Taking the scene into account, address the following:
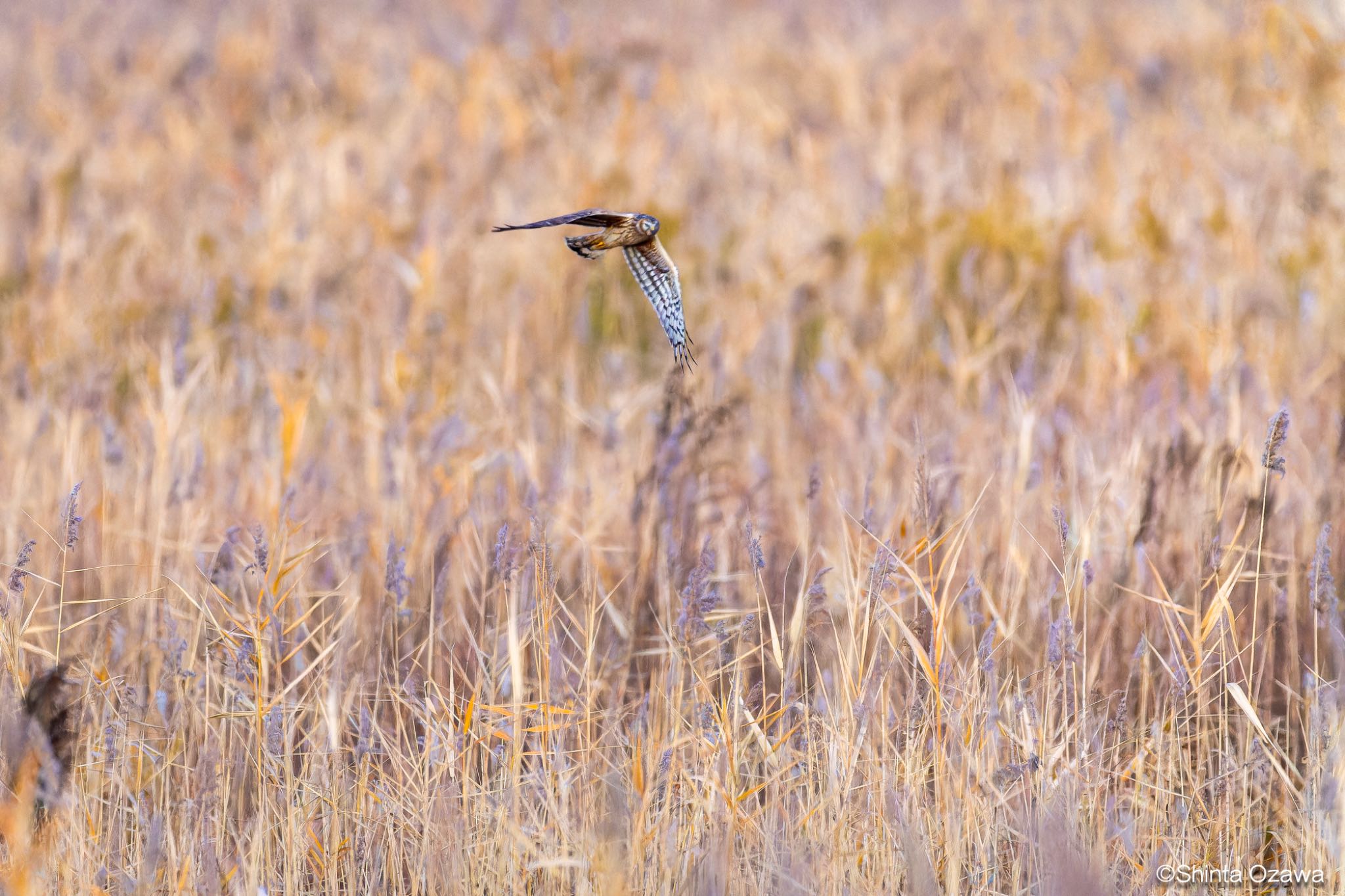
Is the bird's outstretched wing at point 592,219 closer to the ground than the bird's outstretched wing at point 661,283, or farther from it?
farther from it

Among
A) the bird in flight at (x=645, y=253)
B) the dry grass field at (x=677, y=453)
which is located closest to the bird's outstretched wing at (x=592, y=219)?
the bird in flight at (x=645, y=253)

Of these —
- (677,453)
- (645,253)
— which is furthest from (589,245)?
(677,453)

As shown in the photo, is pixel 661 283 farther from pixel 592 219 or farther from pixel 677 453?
pixel 677 453

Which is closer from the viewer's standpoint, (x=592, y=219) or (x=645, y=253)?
(x=592, y=219)

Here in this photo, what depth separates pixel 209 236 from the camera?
5719 millimetres

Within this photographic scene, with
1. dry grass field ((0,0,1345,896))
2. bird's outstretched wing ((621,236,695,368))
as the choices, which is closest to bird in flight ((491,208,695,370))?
bird's outstretched wing ((621,236,695,368))

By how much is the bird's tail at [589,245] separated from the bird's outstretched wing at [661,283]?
0.03 m

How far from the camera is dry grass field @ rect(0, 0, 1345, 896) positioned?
2.17 meters

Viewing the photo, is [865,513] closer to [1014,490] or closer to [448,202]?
[1014,490]

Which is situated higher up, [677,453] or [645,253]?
[645,253]

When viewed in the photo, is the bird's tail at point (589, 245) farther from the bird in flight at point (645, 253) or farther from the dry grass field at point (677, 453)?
the dry grass field at point (677, 453)

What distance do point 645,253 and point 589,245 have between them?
2.6 inches

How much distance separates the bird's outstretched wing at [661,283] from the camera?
1.54 m

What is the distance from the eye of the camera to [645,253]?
1628 mm
